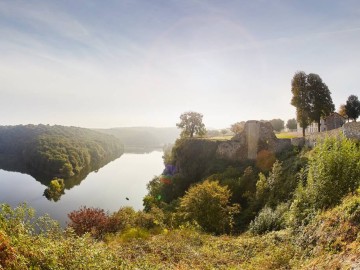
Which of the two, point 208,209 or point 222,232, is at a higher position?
point 208,209

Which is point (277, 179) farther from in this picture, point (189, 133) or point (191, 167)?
point (189, 133)

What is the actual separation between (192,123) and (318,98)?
27846mm

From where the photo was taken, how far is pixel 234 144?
1831 inches

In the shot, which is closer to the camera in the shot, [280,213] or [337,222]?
[337,222]

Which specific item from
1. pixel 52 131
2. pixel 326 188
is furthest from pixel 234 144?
pixel 52 131

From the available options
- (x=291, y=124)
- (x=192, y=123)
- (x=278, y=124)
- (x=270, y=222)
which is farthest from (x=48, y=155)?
(x=270, y=222)

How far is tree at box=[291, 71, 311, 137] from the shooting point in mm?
43250

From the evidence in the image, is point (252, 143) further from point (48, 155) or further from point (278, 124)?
point (48, 155)

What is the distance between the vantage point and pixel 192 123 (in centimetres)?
6431

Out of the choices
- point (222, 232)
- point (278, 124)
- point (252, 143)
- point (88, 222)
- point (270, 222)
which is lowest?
point (222, 232)

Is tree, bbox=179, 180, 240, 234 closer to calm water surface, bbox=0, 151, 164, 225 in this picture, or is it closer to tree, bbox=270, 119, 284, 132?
calm water surface, bbox=0, 151, 164, 225

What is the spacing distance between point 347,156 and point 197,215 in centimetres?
1405

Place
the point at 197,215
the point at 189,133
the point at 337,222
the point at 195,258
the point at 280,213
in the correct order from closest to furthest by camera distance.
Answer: the point at 337,222 → the point at 195,258 → the point at 280,213 → the point at 197,215 → the point at 189,133

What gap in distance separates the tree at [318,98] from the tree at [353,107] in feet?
61.2
